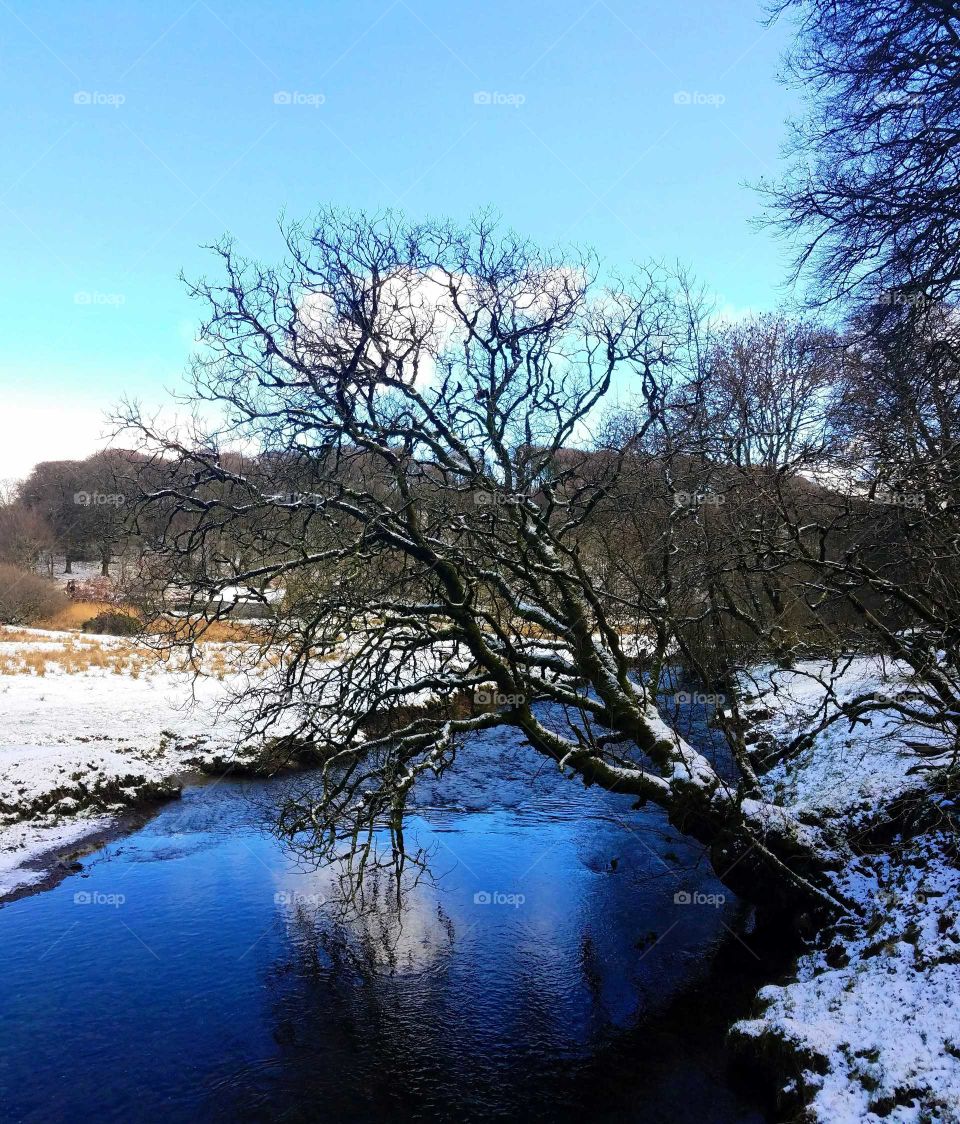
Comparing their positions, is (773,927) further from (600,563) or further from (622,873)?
(600,563)

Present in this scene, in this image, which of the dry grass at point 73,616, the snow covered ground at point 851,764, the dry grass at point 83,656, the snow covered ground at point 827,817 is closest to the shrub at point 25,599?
the dry grass at point 73,616

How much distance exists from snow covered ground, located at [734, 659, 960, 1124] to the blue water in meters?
0.74

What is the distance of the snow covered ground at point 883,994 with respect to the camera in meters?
5.72

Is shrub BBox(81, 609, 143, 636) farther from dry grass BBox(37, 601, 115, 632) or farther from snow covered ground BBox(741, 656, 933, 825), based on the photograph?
snow covered ground BBox(741, 656, 933, 825)

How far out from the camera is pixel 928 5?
834 centimetres

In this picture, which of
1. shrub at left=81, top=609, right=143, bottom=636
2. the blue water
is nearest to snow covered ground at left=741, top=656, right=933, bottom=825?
the blue water

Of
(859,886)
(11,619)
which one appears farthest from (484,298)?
(11,619)

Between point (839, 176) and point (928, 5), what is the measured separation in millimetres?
1754

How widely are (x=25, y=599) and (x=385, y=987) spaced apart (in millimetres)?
32956

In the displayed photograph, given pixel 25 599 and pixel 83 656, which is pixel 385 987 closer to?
pixel 83 656

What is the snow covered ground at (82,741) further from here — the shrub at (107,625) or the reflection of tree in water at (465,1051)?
the shrub at (107,625)

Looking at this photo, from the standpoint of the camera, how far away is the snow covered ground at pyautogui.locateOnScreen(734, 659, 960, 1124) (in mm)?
5719

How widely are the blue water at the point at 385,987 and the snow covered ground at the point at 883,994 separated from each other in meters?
0.74

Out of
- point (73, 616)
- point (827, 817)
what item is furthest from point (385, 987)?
point (73, 616)
